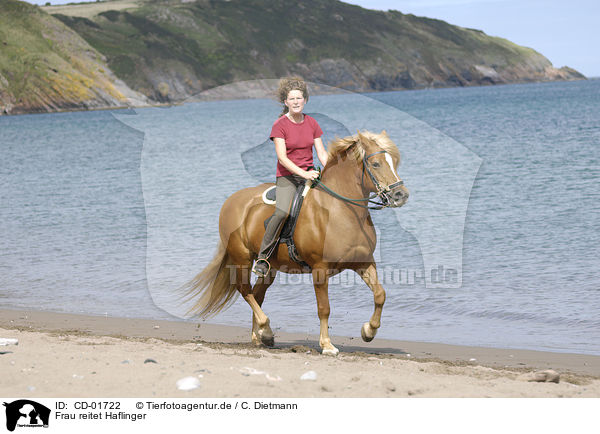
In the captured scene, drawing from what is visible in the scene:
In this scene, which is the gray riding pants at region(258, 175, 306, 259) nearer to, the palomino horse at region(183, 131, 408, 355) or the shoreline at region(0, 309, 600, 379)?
the palomino horse at region(183, 131, 408, 355)

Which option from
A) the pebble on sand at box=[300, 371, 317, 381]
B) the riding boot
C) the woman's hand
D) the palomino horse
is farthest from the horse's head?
the pebble on sand at box=[300, 371, 317, 381]

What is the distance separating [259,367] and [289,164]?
2.40 meters

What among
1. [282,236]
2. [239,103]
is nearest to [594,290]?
[282,236]

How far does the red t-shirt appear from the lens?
8.50 m

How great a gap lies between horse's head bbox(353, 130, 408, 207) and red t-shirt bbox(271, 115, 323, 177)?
2.05 ft

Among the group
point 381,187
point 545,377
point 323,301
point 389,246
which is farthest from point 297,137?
point 389,246

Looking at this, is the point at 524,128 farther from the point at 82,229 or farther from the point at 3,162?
the point at 82,229

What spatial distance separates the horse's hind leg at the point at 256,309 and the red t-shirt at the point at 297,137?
1596 millimetres

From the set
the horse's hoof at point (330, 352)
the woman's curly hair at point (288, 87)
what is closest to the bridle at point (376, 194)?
the woman's curly hair at point (288, 87)

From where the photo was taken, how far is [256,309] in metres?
9.43

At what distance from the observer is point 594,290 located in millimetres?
12531

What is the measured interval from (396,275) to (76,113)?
123 meters

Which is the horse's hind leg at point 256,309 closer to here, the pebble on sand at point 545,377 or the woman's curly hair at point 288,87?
the woman's curly hair at point 288,87

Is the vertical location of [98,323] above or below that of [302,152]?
below
